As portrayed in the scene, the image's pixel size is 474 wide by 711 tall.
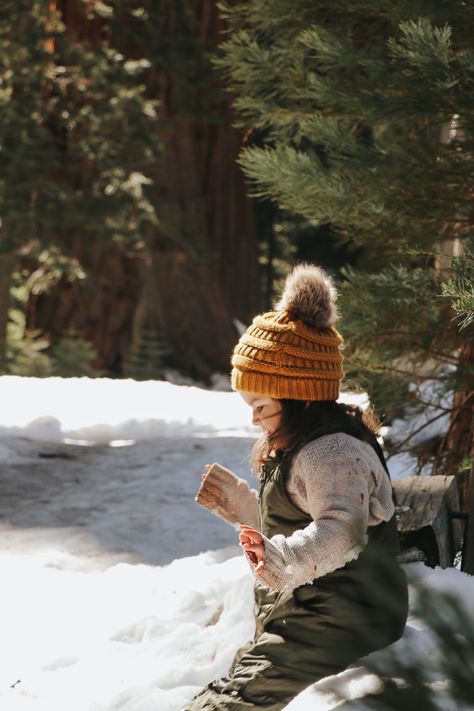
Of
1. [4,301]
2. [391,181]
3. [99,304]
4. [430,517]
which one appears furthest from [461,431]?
[99,304]

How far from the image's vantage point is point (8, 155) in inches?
559

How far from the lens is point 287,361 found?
329cm

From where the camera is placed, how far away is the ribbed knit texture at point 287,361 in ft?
10.8

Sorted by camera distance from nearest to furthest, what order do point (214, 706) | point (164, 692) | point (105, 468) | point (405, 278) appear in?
point (214, 706)
point (164, 692)
point (405, 278)
point (105, 468)

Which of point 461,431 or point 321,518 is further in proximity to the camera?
point 461,431

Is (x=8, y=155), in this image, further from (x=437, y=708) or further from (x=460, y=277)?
(x=437, y=708)

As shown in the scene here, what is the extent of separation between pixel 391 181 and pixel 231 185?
15311 mm

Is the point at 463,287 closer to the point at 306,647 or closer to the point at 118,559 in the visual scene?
the point at 306,647

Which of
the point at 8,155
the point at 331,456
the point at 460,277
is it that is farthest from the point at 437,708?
the point at 8,155

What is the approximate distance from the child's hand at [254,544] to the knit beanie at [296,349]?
658mm

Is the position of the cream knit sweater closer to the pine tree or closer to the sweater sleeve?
the sweater sleeve

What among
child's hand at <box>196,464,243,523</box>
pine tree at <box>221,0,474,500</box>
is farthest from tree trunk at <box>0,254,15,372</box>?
child's hand at <box>196,464,243,523</box>

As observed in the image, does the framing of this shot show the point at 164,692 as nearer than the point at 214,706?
No

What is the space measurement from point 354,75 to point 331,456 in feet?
9.58
